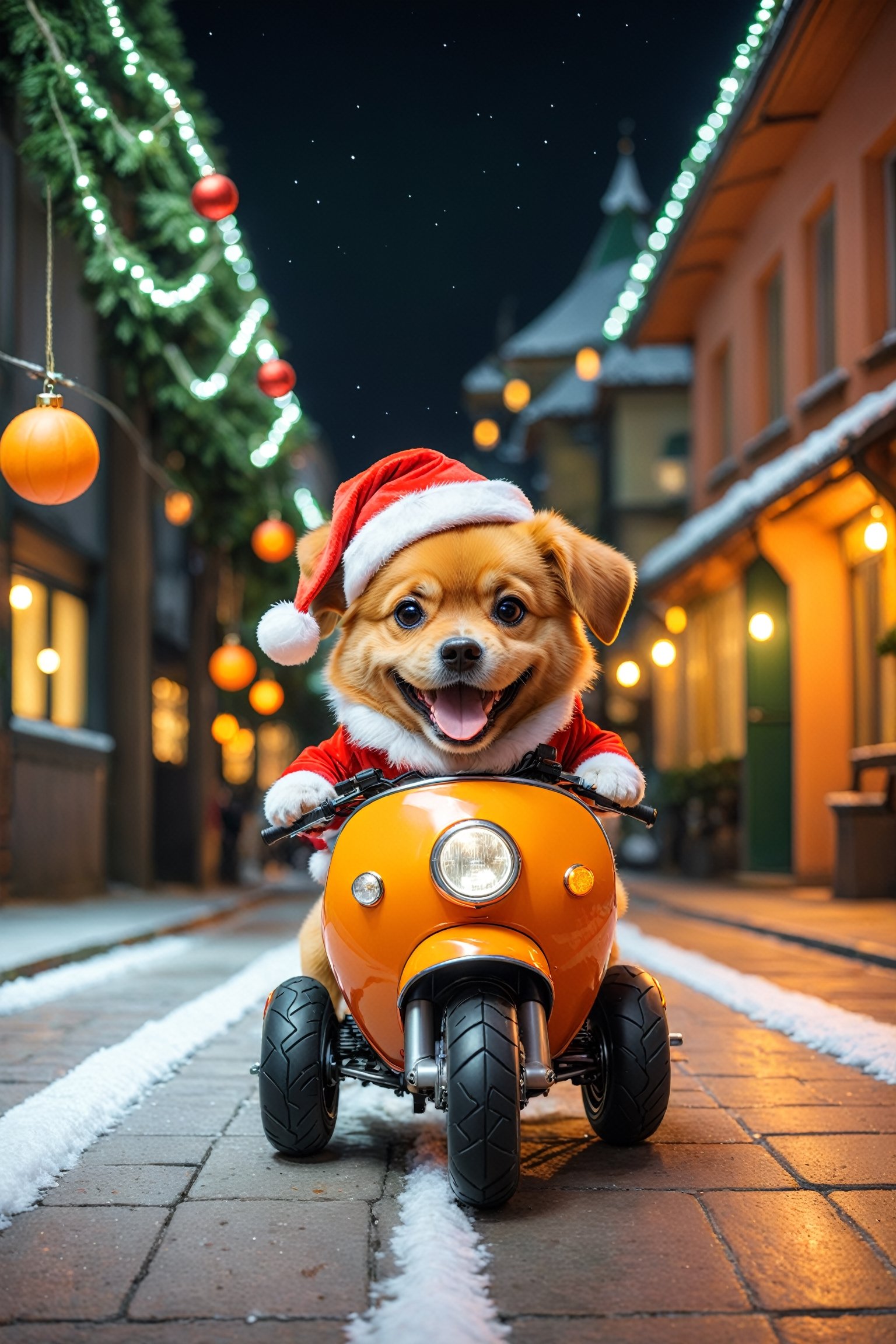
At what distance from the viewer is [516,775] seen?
126 inches

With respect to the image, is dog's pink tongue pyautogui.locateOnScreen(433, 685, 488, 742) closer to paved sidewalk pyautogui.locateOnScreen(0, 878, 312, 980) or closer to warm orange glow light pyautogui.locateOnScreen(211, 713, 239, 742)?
paved sidewalk pyautogui.locateOnScreen(0, 878, 312, 980)

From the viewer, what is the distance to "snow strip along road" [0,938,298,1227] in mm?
3039

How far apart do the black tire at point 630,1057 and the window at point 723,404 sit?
16.1 metres

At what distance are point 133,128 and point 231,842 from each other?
14.2 meters

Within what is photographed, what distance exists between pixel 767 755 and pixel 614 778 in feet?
41.9

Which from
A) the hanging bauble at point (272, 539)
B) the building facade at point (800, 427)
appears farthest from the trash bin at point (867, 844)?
the hanging bauble at point (272, 539)

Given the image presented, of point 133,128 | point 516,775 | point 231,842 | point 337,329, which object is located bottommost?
point 231,842

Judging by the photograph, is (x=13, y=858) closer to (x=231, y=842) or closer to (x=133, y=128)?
(x=133, y=128)

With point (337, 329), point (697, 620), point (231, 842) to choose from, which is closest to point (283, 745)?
point (337, 329)

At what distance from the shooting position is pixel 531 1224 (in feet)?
8.95

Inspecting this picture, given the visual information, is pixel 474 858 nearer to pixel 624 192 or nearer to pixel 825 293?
pixel 825 293

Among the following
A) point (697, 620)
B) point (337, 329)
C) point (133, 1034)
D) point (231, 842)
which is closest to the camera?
point (133, 1034)

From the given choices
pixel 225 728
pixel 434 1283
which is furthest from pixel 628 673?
pixel 434 1283

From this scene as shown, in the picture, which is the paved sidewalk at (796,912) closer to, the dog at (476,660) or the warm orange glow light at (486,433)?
the dog at (476,660)
